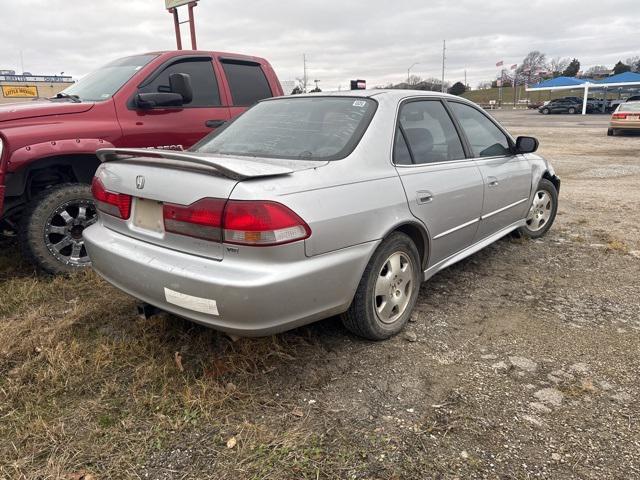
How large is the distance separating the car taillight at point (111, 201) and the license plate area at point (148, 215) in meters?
0.09

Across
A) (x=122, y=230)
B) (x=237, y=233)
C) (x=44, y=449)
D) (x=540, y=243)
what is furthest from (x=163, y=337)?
(x=540, y=243)

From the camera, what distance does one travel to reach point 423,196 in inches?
122

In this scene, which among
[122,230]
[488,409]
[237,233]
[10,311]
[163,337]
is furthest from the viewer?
[10,311]

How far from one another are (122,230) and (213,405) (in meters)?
1.16

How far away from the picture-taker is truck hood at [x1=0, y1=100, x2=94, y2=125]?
378cm

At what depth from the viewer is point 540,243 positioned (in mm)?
5191

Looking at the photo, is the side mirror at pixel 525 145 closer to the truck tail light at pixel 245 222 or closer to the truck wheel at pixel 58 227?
the truck tail light at pixel 245 222

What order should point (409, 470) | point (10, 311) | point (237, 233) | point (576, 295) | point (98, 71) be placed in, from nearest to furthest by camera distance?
point (409, 470)
point (237, 233)
point (10, 311)
point (576, 295)
point (98, 71)

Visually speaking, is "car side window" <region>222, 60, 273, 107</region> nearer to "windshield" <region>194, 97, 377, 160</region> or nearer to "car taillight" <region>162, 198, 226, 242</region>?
"windshield" <region>194, 97, 377, 160</region>

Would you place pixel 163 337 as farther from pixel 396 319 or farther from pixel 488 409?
pixel 488 409

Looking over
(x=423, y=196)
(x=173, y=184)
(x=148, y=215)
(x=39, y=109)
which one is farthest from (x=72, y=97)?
(x=423, y=196)

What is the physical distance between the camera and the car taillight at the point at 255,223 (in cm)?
222

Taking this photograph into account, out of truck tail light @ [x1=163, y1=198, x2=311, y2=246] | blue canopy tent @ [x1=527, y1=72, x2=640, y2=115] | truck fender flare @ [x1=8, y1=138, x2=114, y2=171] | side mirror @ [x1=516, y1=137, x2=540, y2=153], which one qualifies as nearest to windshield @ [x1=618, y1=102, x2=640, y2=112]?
side mirror @ [x1=516, y1=137, x2=540, y2=153]

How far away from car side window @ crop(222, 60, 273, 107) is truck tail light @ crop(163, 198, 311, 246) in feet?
10.7
